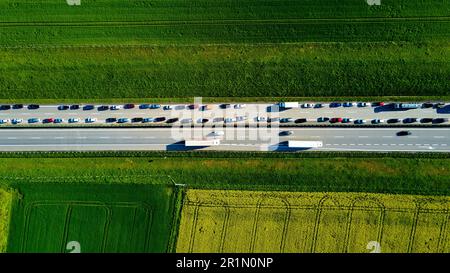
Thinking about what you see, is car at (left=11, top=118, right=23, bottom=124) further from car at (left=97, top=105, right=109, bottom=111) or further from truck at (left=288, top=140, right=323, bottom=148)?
truck at (left=288, top=140, right=323, bottom=148)

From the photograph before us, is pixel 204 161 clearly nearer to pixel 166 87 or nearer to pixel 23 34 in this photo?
pixel 166 87

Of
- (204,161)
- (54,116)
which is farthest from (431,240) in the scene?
(54,116)

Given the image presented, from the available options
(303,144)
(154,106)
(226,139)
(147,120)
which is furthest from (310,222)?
(154,106)

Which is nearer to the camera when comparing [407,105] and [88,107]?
[407,105]

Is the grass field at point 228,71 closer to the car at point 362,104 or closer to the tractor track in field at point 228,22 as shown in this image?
the car at point 362,104

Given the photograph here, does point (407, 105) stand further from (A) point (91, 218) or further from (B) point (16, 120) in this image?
(B) point (16, 120)

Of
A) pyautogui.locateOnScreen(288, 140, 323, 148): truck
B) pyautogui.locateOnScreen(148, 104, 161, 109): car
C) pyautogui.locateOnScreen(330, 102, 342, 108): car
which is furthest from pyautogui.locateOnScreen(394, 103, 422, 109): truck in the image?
pyautogui.locateOnScreen(148, 104, 161, 109): car
